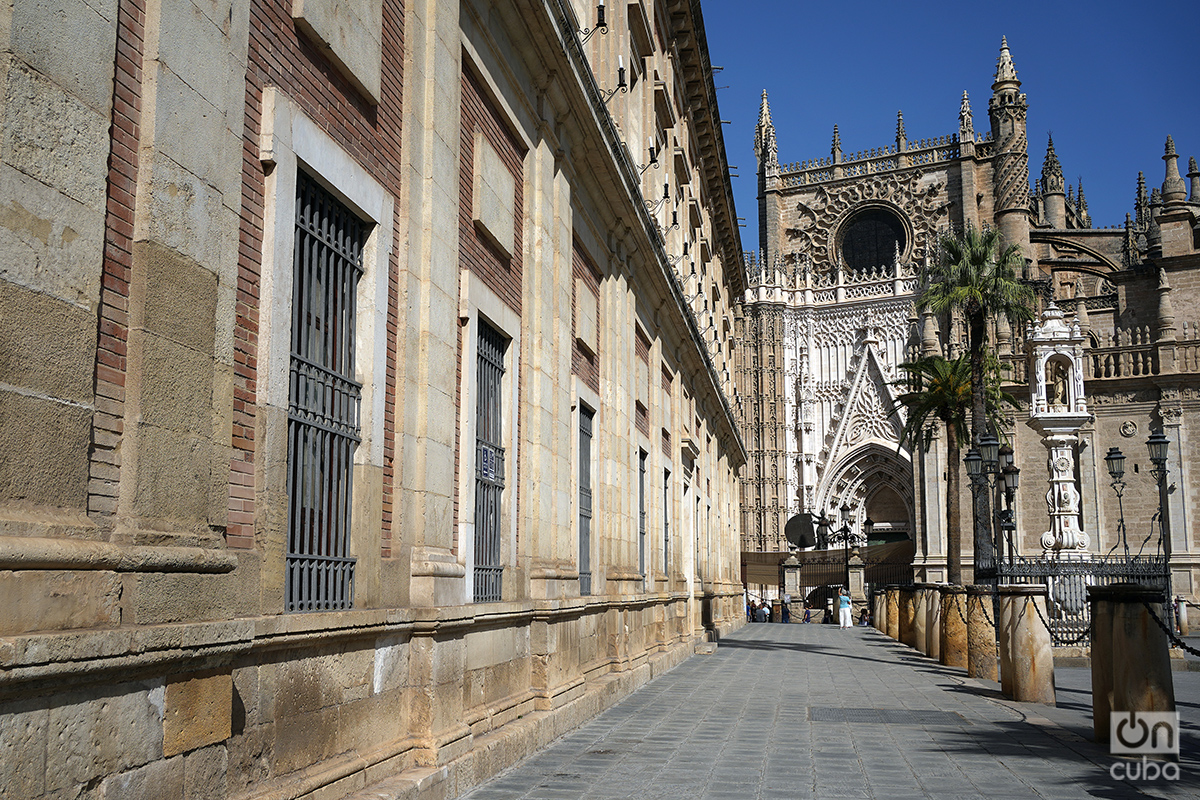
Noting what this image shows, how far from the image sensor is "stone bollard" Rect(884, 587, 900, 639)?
30339mm

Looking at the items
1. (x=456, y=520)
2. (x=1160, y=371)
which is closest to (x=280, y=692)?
(x=456, y=520)

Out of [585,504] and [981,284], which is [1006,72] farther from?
[585,504]

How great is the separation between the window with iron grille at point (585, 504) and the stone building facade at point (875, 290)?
1387 inches

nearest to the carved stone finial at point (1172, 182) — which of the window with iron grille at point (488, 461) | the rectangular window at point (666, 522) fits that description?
the rectangular window at point (666, 522)

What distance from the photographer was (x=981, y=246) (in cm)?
2972

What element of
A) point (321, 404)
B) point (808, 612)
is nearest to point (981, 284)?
point (808, 612)

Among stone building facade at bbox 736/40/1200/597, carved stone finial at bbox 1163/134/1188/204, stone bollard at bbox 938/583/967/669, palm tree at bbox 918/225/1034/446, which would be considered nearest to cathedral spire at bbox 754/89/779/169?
stone building facade at bbox 736/40/1200/597

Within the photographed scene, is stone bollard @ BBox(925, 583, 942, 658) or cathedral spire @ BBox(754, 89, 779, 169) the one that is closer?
stone bollard @ BBox(925, 583, 942, 658)

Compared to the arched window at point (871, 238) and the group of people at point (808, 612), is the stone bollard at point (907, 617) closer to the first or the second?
the group of people at point (808, 612)

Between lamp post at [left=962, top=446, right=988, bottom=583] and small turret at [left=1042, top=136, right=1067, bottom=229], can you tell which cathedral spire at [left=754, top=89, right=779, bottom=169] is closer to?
small turret at [left=1042, top=136, right=1067, bottom=229]

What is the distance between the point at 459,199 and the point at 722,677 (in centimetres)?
1128

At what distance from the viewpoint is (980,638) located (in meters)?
16.7

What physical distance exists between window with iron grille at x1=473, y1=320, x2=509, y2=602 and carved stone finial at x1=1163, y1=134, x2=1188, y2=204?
4441 cm

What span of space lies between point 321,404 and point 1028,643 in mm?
10212
